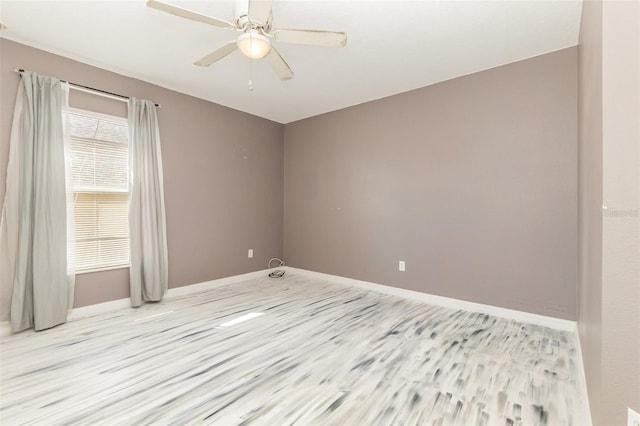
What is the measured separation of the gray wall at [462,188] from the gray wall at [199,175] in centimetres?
85

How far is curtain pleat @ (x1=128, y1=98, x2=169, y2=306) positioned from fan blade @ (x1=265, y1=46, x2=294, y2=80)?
6.42ft

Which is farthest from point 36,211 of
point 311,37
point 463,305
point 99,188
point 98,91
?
point 463,305

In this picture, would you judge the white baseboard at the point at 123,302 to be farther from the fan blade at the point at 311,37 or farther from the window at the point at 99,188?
the fan blade at the point at 311,37

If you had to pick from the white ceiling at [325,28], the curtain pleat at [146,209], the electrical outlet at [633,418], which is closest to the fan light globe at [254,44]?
the white ceiling at [325,28]

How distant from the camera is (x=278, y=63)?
7.48 feet


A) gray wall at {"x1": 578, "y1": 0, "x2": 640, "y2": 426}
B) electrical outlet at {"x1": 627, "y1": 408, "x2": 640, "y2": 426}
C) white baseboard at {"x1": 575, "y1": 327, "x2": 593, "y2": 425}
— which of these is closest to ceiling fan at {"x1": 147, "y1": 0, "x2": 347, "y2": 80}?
gray wall at {"x1": 578, "y1": 0, "x2": 640, "y2": 426}

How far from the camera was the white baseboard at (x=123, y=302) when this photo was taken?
9.52ft

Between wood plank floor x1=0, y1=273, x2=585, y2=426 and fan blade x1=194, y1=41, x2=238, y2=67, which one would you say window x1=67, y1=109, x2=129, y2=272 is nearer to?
wood plank floor x1=0, y1=273, x2=585, y2=426

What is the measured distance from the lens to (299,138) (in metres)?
4.97

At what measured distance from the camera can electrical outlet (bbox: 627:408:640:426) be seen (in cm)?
91

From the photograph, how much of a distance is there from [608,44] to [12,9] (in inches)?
148

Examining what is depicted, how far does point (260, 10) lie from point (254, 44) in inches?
8.3

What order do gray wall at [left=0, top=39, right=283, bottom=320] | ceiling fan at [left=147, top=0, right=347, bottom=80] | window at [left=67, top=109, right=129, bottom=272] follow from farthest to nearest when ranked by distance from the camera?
window at [left=67, top=109, right=129, bottom=272], gray wall at [left=0, top=39, right=283, bottom=320], ceiling fan at [left=147, top=0, right=347, bottom=80]

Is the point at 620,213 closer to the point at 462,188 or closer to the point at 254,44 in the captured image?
the point at 254,44
